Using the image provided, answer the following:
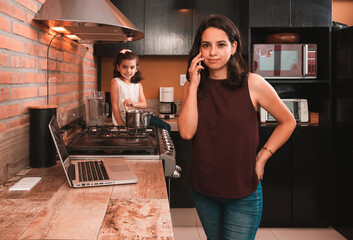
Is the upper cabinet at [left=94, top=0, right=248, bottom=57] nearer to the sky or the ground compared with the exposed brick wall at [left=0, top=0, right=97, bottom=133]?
nearer to the sky

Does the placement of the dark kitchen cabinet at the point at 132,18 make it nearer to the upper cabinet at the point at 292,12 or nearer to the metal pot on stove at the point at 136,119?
the upper cabinet at the point at 292,12

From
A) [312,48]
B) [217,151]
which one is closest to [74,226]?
[217,151]

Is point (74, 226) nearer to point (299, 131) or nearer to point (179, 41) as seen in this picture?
point (299, 131)

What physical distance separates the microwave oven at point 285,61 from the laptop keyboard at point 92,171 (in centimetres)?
204

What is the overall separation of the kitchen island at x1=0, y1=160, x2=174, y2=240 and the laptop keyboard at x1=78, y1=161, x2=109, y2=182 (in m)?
0.06

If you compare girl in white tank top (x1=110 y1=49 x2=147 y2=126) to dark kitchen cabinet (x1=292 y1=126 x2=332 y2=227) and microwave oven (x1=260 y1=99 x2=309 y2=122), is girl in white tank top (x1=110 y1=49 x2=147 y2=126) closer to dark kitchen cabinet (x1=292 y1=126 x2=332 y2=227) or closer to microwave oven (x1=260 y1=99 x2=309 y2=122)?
microwave oven (x1=260 y1=99 x2=309 y2=122)

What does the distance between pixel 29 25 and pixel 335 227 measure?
2899 mm

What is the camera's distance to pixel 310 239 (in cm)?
289

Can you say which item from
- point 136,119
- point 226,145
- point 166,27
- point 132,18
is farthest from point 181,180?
point 226,145

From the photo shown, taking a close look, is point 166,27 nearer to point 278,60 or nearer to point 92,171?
point 278,60

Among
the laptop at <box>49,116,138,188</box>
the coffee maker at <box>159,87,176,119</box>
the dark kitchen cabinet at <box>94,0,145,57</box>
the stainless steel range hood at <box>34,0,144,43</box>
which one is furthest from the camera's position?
the coffee maker at <box>159,87,176,119</box>

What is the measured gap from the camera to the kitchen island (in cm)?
88

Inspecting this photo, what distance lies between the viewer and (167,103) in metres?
3.62

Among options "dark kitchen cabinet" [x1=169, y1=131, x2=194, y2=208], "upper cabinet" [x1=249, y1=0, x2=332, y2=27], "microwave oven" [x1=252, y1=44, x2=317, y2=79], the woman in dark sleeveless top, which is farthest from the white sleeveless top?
the woman in dark sleeveless top
